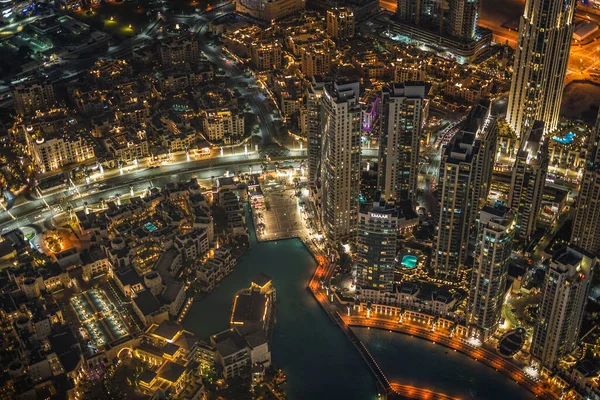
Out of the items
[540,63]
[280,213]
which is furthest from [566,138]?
[280,213]

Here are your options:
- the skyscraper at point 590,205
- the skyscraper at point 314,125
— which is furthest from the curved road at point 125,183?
the skyscraper at point 590,205

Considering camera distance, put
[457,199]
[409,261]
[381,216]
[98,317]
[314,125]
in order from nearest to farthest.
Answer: [381,216], [98,317], [457,199], [409,261], [314,125]

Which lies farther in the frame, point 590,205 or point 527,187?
point 527,187

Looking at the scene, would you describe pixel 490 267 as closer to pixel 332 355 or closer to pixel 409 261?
pixel 409 261

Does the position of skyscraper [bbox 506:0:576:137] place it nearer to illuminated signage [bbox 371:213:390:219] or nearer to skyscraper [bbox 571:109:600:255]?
skyscraper [bbox 571:109:600:255]

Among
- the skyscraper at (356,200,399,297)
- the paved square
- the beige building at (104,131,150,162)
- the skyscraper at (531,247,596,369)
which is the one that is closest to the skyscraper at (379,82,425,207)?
the paved square
